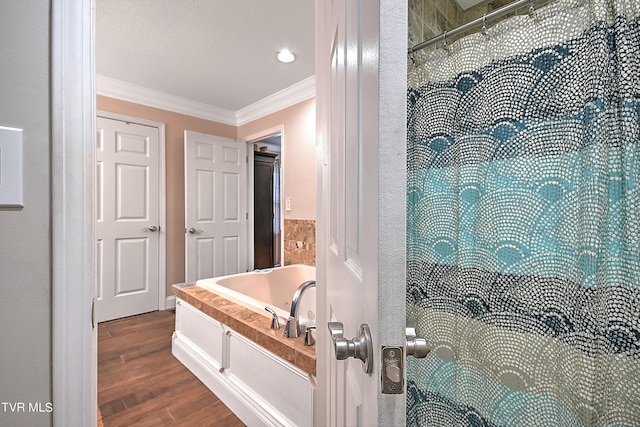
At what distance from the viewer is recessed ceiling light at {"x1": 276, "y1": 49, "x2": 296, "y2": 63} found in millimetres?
2391

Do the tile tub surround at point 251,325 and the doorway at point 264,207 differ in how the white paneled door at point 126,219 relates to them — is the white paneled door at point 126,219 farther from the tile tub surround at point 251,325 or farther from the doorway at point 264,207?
the doorway at point 264,207

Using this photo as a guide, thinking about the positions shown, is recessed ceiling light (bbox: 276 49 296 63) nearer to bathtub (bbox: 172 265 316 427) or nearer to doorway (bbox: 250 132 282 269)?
doorway (bbox: 250 132 282 269)

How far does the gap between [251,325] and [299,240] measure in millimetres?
1584

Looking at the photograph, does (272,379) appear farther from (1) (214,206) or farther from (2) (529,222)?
(1) (214,206)

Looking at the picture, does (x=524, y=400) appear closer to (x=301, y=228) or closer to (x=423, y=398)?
(x=423, y=398)

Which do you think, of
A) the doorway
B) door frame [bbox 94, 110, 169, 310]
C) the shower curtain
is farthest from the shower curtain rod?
the doorway

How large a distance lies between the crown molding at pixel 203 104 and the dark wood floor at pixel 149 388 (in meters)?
2.30

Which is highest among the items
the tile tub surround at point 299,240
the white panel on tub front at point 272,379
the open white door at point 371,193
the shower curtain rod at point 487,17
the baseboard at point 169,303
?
the shower curtain rod at point 487,17

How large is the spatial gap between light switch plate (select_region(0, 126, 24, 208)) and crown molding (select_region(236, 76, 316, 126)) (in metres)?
2.51

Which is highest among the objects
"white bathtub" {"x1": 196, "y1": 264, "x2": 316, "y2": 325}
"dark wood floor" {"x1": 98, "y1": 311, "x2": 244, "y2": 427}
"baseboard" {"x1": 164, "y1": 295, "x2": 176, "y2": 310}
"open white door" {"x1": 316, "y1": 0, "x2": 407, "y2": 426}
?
"open white door" {"x1": 316, "y1": 0, "x2": 407, "y2": 426}

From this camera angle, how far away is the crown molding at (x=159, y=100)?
2.88 metres

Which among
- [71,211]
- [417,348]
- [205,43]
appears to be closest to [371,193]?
[417,348]

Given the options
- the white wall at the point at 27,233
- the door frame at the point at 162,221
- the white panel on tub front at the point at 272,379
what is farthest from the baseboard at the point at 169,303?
the white wall at the point at 27,233

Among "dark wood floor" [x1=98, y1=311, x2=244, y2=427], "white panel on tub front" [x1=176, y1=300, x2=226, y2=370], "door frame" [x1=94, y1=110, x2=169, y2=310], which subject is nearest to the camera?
"dark wood floor" [x1=98, y1=311, x2=244, y2=427]
